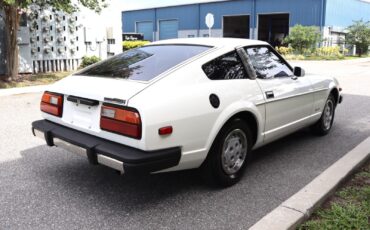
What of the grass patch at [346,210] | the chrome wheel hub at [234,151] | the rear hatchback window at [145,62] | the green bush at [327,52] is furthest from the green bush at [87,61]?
the green bush at [327,52]

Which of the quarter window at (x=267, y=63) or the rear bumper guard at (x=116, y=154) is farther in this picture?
the quarter window at (x=267, y=63)

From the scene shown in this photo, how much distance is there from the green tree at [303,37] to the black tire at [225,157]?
29.9 metres

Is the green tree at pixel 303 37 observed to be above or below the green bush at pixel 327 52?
above

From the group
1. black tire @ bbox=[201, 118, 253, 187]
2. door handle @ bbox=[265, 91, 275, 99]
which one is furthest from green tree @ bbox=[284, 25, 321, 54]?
black tire @ bbox=[201, 118, 253, 187]

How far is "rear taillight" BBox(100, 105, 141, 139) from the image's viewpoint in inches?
128

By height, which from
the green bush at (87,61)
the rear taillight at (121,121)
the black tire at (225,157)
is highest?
the green bush at (87,61)

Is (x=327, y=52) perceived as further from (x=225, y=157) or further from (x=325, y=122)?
(x=225, y=157)

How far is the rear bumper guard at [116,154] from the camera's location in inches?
125

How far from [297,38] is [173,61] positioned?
100ft

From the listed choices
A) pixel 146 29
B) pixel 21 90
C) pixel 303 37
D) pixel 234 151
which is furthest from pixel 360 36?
pixel 234 151

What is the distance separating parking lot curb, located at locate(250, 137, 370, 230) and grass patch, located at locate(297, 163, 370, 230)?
7 cm

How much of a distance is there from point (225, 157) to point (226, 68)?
95 centimetres

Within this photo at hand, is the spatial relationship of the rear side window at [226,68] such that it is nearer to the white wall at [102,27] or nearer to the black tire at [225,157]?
the black tire at [225,157]

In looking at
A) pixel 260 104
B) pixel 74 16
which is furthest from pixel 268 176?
pixel 74 16
